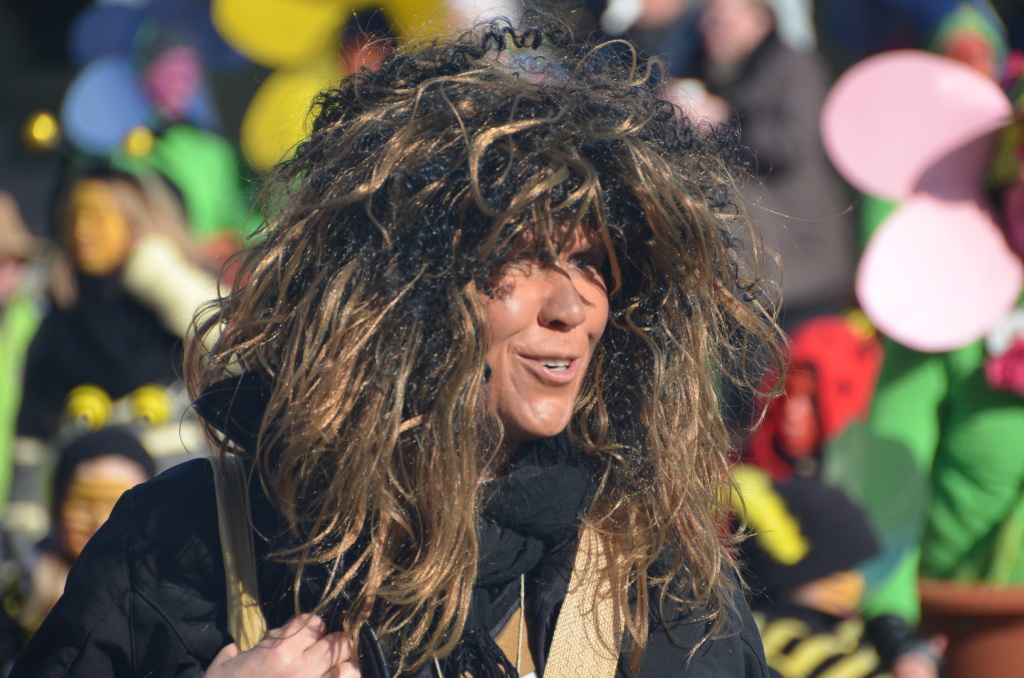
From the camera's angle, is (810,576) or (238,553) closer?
(238,553)

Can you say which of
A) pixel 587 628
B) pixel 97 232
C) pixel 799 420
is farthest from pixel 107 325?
pixel 587 628

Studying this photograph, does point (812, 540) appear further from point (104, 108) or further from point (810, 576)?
point (104, 108)

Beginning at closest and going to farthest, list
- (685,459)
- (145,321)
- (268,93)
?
(685,459) → (145,321) → (268,93)

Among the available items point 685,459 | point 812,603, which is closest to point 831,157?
point 812,603

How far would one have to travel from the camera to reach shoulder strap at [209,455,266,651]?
1.41m

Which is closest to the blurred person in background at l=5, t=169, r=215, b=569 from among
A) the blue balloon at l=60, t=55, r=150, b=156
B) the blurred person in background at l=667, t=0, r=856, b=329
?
the blue balloon at l=60, t=55, r=150, b=156

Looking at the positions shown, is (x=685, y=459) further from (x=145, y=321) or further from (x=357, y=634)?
(x=145, y=321)

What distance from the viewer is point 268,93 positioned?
17.0ft

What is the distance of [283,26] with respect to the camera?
5.14 m

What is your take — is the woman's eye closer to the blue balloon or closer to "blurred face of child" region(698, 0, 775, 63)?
"blurred face of child" region(698, 0, 775, 63)

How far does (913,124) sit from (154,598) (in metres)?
3.04

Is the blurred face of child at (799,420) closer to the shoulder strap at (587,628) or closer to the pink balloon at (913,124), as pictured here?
the pink balloon at (913,124)

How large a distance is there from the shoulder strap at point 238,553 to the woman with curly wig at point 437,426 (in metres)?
0.02

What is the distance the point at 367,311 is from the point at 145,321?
2444 mm
